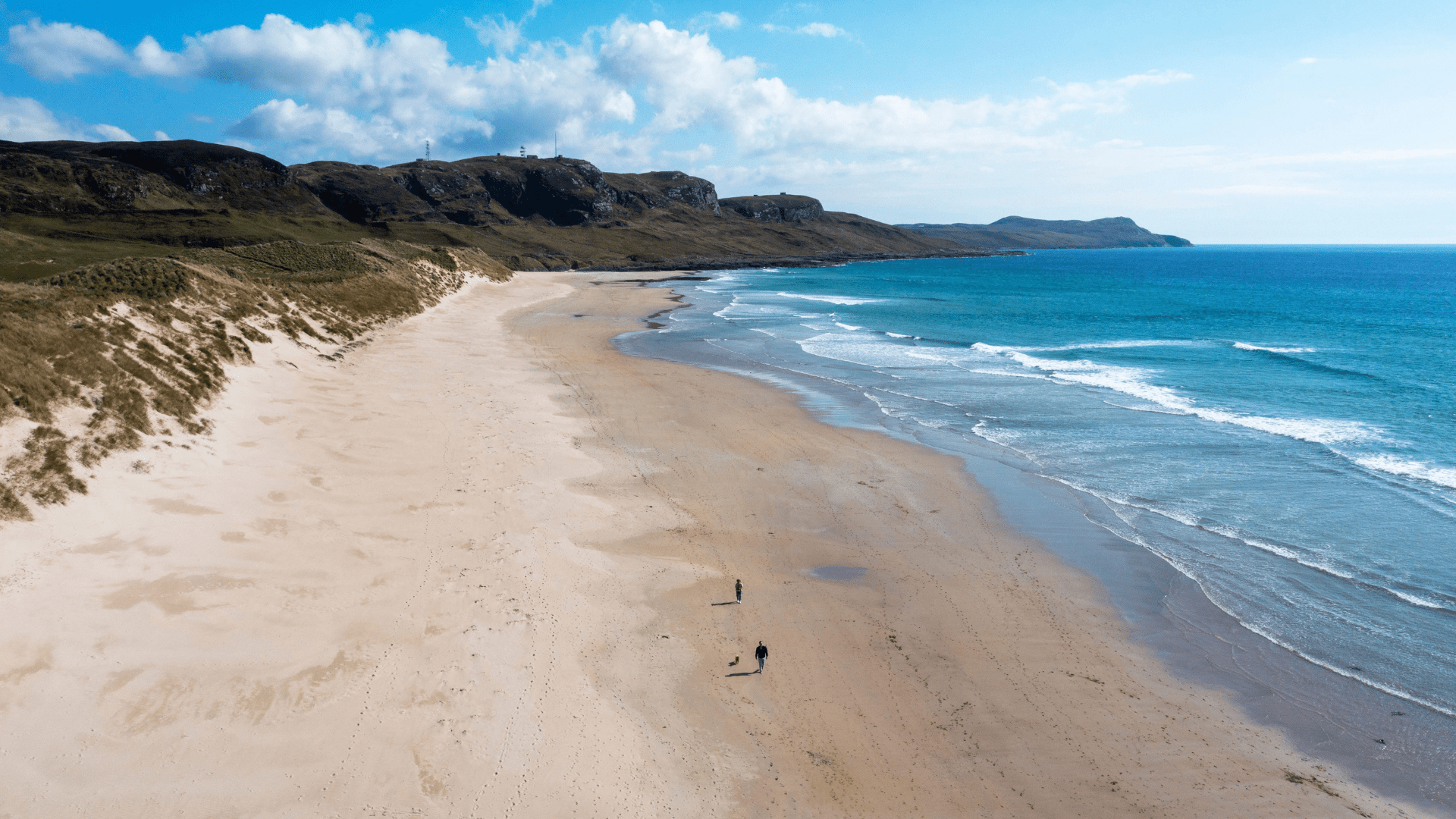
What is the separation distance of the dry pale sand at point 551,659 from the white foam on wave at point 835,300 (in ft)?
203

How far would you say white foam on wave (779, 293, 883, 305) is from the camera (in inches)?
3115

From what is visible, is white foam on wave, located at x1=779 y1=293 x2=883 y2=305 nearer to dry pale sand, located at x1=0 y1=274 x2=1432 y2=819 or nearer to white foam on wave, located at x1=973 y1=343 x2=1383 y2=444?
white foam on wave, located at x1=973 y1=343 x2=1383 y2=444

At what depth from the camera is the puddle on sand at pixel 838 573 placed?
49.0 feet

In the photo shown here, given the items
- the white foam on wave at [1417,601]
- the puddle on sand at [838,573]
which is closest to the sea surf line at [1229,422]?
the white foam on wave at [1417,601]

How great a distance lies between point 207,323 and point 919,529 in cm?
2348

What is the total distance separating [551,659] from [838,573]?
21.2 feet

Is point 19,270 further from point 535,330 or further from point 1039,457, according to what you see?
point 1039,457

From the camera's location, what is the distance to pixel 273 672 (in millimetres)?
10078

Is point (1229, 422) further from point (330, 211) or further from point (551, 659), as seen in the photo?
point (330, 211)

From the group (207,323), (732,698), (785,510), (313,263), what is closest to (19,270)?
(313,263)

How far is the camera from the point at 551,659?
11.3m

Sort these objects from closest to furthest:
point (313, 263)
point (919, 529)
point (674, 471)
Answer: point (919, 529), point (674, 471), point (313, 263)

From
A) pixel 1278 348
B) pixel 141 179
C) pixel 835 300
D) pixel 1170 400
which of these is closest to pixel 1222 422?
pixel 1170 400

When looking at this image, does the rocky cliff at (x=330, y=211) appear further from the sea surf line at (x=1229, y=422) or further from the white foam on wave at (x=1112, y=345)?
the white foam on wave at (x=1112, y=345)
